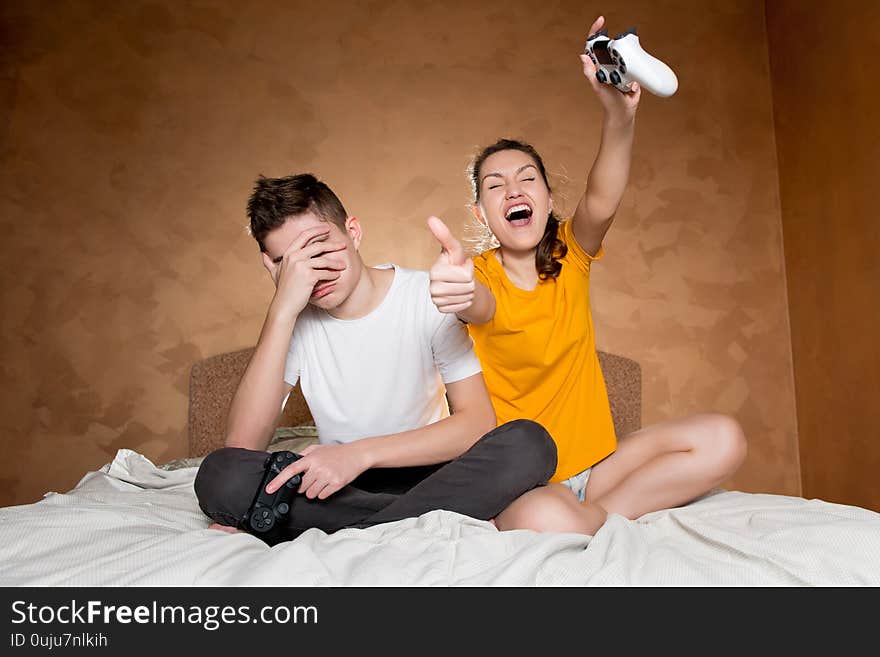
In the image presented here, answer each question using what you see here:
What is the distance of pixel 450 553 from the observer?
944mm

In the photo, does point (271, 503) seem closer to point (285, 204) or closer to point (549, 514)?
point (549, 514)

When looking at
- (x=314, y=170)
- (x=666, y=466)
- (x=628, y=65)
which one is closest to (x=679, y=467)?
(x=666, y=466)

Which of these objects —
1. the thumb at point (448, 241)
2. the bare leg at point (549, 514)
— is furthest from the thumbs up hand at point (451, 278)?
the bare leg at point (549, 514)

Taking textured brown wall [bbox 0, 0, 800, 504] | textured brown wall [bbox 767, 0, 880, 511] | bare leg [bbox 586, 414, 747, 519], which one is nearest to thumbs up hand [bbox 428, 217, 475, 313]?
bare leg [bbox 586, 414, 747, 519]

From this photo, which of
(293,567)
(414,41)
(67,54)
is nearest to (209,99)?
(67,54)

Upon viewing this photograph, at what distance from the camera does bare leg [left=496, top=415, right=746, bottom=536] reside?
144 cm

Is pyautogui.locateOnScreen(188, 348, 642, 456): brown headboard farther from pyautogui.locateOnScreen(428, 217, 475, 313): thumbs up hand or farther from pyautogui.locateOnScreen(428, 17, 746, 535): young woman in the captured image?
pyautogui.locateOnScreen(428, 217, 475, 313): thumbs up hand

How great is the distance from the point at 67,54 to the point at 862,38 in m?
2.69

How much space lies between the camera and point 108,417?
271 centimetres

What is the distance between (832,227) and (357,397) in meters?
2.04

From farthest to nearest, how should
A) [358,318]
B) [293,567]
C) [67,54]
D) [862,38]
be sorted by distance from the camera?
[67,54] < [862,38] < [358,318] < [293,567]

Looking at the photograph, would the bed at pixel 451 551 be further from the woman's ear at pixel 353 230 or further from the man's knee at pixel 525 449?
the woman's ear at pixel 353 230
